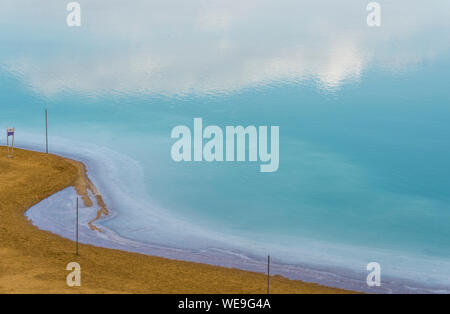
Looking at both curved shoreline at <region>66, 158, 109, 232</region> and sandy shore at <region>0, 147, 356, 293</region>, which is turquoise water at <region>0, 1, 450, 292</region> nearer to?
curved shoreline at <region>66, 158, 109, 232</region>

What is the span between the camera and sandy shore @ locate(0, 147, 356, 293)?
20984mm

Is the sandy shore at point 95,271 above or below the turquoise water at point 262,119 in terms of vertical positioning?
below

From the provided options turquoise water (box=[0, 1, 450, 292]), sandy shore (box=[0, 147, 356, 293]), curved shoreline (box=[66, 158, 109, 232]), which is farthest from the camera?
curved shoreline (box=[66, 158, 109, 232])

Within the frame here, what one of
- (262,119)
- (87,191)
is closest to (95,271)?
(87,191)

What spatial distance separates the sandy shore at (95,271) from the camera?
20984 millimetres

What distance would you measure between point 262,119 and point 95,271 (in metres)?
23.0

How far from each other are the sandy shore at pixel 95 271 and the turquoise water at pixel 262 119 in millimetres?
1339

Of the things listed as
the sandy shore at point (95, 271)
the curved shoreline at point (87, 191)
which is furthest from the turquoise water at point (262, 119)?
the sandy shore at point (95, 271)

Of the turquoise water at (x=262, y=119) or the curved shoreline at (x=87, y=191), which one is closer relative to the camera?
the turquoise water at (x=262, y=119)

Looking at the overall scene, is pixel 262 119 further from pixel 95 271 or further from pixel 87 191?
pixel 95 271

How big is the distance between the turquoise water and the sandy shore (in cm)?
134

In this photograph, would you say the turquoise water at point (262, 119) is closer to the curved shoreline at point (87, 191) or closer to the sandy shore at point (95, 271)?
the curved shoreline at point (87, 191)

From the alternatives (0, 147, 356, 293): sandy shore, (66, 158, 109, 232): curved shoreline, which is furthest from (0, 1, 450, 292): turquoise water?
(0, 147, 356, 293): sandy shore

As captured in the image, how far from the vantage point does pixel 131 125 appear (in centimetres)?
4253
